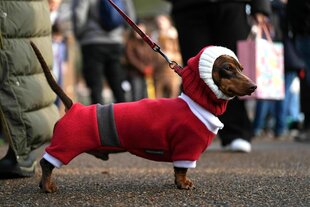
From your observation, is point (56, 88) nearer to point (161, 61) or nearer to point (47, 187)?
point (47, 187)

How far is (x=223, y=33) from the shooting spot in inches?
232

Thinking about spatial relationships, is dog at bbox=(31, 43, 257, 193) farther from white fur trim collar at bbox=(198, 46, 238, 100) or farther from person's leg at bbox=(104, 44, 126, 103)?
person's leg at bbox=(104, 44, 126, 103)

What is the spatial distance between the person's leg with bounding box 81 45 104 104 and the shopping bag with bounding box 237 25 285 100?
2.66 meters

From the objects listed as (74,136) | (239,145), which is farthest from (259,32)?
(74,136)

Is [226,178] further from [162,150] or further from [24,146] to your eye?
[24,146]

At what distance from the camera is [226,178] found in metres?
4.25

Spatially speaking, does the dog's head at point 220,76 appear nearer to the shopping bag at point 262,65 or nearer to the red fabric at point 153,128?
the red fabric at point 153,128

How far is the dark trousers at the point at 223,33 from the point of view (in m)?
5.87

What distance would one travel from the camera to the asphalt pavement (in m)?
3.42

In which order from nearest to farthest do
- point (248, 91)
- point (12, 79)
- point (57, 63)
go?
point (248, 91)
point (12, 79)
point (57, 63)

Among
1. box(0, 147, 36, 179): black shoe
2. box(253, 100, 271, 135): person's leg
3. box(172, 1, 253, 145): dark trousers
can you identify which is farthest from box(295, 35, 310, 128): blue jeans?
box(0, 147, 36, 179): black shoe

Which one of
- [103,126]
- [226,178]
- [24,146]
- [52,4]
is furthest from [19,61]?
[52,4]

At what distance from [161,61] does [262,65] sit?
5683 mm

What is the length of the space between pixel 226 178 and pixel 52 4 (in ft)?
9.27
